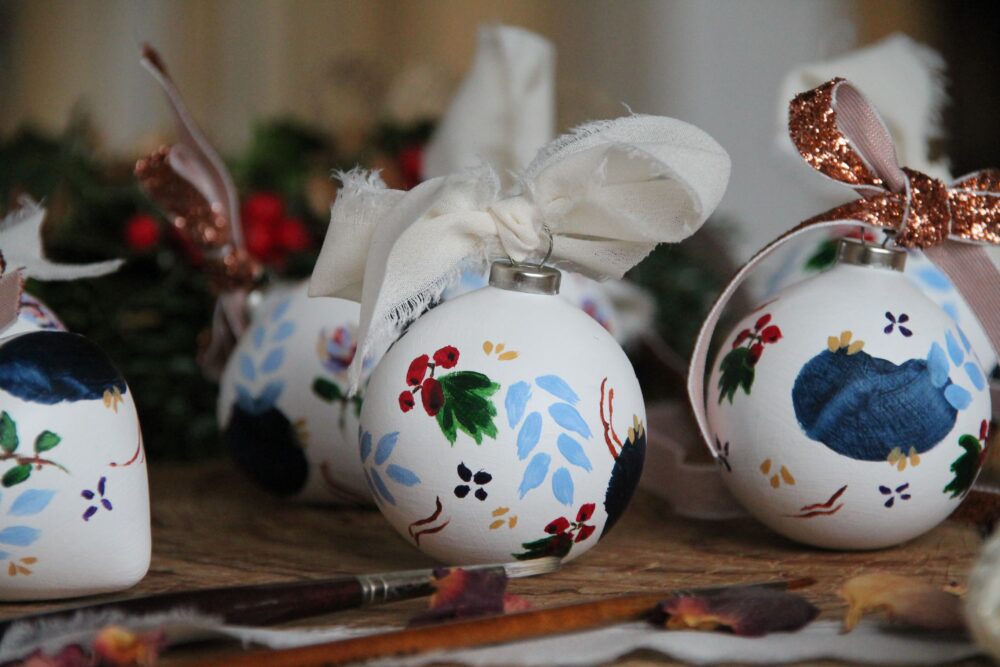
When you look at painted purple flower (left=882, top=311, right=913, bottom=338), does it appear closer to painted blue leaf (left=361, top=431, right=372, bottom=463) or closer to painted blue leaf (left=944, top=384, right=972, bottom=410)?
painted blue leaf (left=944, top=384, right=972, bottom=410)

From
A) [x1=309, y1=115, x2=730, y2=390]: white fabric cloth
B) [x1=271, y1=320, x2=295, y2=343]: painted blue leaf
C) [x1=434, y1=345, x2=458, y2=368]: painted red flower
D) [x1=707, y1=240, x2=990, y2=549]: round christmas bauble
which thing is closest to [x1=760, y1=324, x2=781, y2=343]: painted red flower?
[x1=707, y1=240, x2=990, y2=549]: round christmas bauble

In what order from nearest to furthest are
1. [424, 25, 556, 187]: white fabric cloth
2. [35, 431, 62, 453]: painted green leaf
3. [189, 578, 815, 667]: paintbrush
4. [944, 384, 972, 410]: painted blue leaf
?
[189, 578, 815, 667]: paintbrush < [35, 431, 62, 453]: painted green leaf < [944, 384, 972, 410]: painted blue leaf < [424, 25, 556, 187]: white fabric cloth

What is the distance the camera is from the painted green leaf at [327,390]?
0.83 m

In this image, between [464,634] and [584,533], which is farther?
[584,533]

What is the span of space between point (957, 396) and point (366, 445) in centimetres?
36

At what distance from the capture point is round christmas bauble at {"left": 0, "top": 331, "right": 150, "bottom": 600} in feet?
1.98

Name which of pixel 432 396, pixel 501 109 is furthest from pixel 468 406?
pixel 501 109

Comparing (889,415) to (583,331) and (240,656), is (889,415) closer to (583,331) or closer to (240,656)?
A: (583,331)

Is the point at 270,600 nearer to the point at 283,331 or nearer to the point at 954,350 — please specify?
the point at 283,331

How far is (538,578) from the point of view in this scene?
0.68 m

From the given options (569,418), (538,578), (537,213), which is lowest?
(538,578)

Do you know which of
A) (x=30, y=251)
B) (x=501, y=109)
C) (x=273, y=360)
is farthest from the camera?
(x=501, y=109)

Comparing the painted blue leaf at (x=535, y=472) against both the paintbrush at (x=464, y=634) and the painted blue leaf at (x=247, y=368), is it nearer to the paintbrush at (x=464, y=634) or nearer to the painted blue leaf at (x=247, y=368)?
the paintbrush at (x=464, y=634)

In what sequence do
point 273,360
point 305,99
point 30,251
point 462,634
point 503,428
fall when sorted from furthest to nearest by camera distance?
point 305,99, point 273,360, point 30,251, point 503,428, point 462,634
